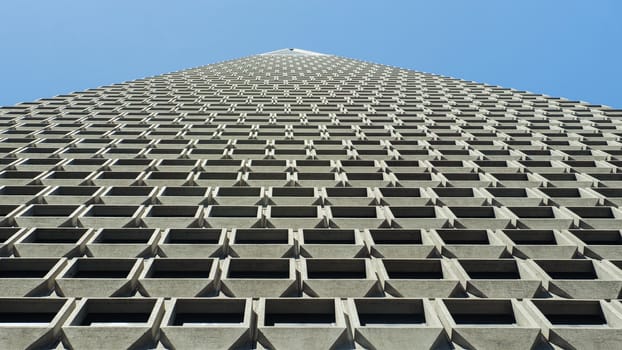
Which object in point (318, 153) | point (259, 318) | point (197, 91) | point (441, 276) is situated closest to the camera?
point (259, 318)

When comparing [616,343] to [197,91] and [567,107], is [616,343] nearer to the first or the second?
[567,107]

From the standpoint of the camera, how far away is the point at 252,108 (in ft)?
135

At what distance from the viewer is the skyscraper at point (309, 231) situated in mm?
12617

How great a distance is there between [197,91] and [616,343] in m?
44.4

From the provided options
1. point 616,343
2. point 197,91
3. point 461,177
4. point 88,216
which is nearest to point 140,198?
point 88,216

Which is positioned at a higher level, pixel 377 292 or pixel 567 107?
pixel 567 107

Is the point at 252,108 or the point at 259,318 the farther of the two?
the point at 252,108

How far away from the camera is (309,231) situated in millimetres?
18203

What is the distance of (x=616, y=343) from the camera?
1181 centimetres

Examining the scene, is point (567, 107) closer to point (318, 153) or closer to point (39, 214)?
point (318, 153)

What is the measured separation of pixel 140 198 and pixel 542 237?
1608cm

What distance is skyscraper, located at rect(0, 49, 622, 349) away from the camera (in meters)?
12.6

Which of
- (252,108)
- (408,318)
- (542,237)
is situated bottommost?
(408,318)

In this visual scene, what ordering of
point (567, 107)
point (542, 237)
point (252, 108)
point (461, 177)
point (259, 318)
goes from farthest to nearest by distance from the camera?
point (567, 107) → point (252, 108) → point (461, 177) → point (542, 237) → point (259, 318)
